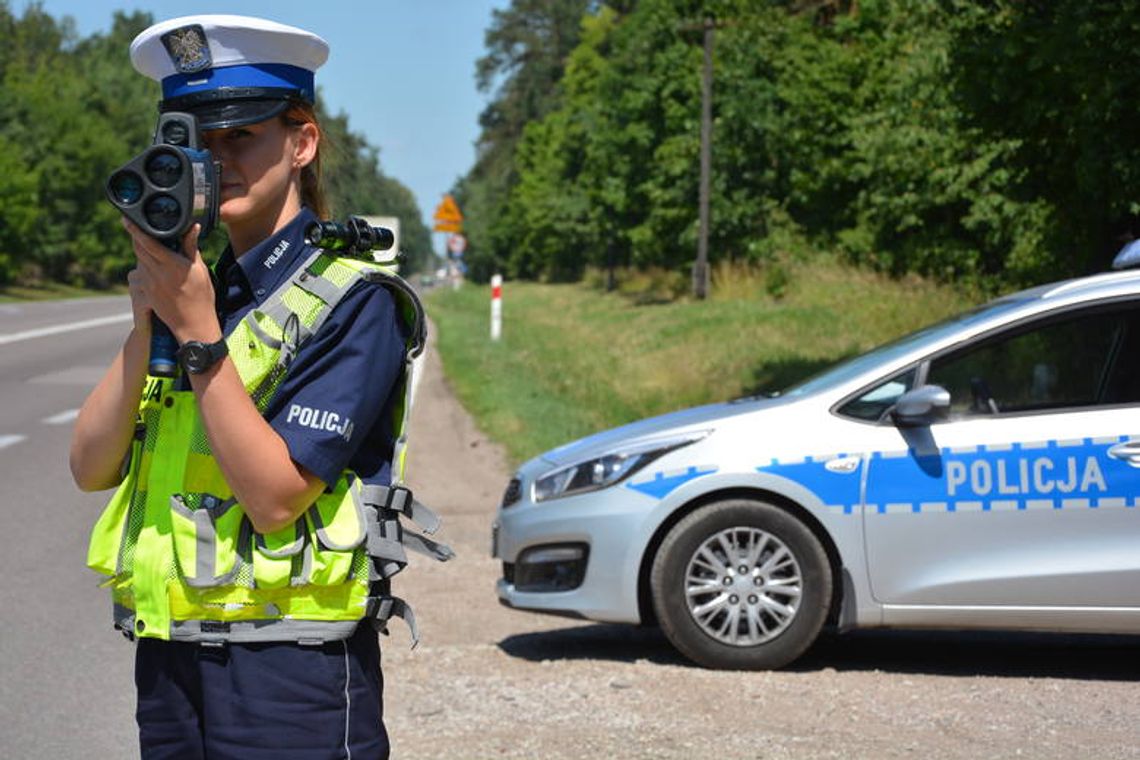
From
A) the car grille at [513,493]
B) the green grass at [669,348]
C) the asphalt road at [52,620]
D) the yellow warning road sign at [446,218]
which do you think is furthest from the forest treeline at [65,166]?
the car grille at [513,493]

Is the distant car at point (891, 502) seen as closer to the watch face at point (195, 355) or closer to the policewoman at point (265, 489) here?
the policewoman at point (265, 489)

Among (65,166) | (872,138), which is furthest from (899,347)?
(65,166)

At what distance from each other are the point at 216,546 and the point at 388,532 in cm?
26

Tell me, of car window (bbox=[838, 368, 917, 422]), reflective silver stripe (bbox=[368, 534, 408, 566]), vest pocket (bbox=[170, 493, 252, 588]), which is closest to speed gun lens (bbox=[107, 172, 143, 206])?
vest pocket (bbox=[170, 493, 252, 588])

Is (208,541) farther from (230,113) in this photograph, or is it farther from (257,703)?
(230,113)

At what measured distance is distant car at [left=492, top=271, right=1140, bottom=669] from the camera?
6.23 meters

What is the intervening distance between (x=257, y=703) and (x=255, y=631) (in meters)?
0.10

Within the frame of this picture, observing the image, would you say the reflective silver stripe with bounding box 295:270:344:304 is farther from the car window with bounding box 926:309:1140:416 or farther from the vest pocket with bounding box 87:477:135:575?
the car window with bounding box 926:309:1140:416

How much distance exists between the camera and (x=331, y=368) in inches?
93.2

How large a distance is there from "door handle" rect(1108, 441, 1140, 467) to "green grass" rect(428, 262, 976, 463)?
25.5 ft

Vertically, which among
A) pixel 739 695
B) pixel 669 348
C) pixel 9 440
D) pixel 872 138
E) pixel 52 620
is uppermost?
pixel 872 138

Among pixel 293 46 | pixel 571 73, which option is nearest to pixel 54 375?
pixel 293 46

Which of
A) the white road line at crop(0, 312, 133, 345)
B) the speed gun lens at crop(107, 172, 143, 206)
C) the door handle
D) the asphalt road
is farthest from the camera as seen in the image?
the white road line at crop(0, 312, 133, 345)

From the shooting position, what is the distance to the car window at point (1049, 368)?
6.42 m
